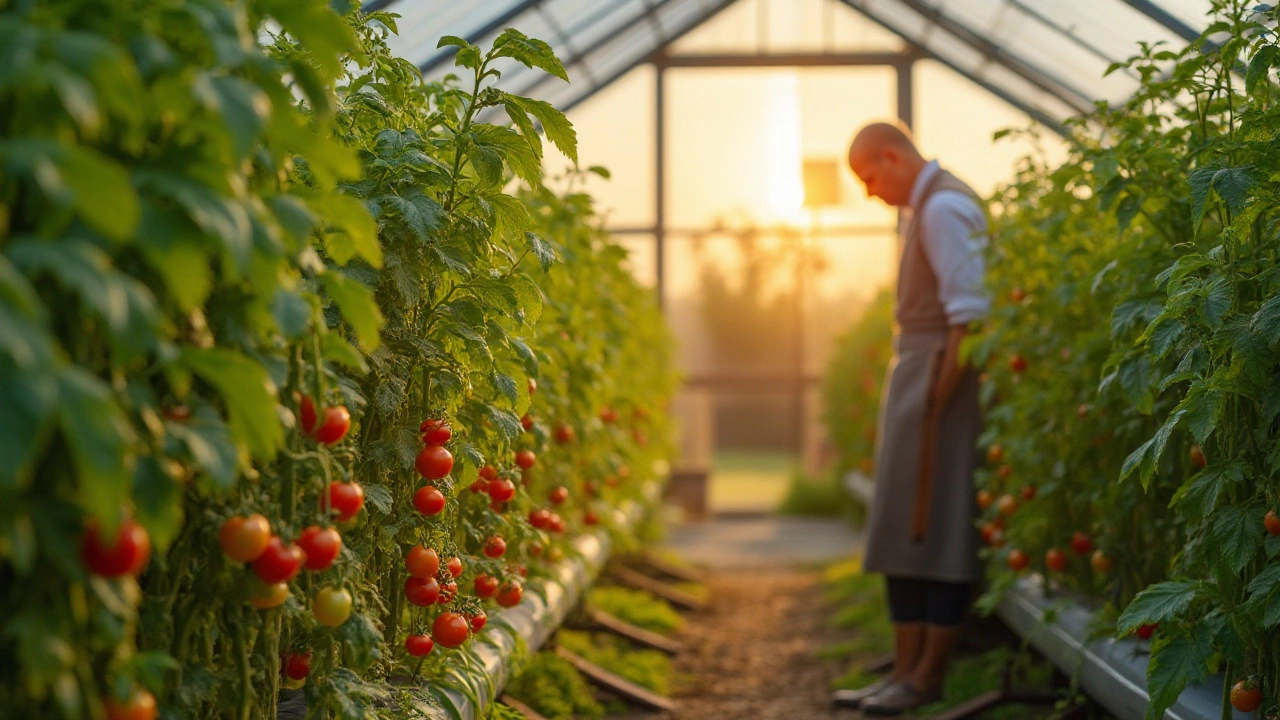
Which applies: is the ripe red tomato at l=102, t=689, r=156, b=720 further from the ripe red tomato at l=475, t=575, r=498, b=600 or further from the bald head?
the bald head

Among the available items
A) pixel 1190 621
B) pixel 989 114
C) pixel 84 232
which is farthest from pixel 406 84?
pixel 989 114

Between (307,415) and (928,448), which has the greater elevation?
(307,415)

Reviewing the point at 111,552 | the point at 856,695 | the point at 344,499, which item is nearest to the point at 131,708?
the point at 111,552

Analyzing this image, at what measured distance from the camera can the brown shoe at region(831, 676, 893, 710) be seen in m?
3.44

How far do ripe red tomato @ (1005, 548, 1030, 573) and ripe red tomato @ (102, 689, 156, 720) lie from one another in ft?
7.85

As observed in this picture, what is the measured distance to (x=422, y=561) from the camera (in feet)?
5.86

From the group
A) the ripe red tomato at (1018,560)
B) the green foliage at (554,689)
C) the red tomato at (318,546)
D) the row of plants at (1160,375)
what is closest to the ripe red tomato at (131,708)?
the red tomato at (318,546)

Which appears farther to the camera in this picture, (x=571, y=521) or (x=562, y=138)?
(x=571, y=521)

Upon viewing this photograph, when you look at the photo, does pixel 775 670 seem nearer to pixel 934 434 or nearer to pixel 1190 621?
pixel 934 434

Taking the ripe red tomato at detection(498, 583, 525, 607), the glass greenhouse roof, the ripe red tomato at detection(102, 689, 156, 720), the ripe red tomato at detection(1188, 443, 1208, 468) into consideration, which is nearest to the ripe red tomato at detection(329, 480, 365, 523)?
the ripe red tomato at detection(102, 689, 156, 720)

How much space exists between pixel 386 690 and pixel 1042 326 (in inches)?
80.0

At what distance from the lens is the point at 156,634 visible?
1.25 meters

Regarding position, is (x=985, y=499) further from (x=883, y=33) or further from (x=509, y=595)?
(x=883, y=33)

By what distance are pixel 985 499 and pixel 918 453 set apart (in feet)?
0.76
